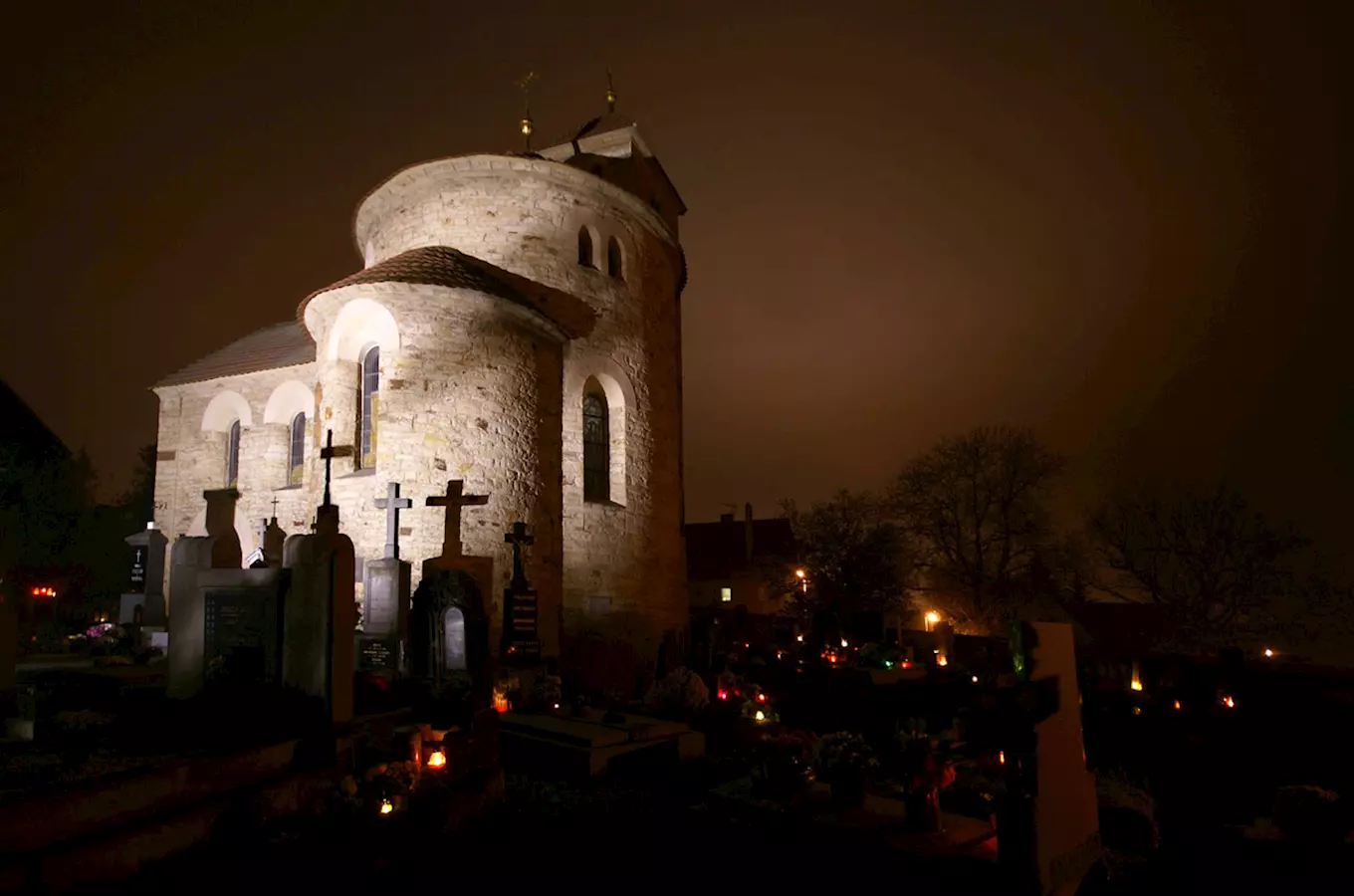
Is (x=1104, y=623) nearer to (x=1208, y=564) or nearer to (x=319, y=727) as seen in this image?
(x=1208, y=564)

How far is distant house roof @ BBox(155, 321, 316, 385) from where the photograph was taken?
19.1 meters

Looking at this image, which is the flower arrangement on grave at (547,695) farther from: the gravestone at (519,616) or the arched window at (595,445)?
the arched window at (595,445)

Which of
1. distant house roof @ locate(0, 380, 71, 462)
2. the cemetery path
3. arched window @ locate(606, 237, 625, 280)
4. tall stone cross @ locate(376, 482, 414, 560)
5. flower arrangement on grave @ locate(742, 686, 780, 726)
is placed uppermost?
arched window @ locate(606, 237, 625, 280)

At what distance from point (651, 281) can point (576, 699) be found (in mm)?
11320

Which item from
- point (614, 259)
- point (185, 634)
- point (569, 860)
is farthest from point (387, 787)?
point (614, 259)

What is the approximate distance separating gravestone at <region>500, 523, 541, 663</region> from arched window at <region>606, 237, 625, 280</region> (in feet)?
22.2

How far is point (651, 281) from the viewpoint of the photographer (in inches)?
730

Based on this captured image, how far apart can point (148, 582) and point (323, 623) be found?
12.5m

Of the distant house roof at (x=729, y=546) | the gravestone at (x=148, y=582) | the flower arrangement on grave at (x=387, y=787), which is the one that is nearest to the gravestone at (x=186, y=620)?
the flower arrangement on grave at (x=387, y=787)

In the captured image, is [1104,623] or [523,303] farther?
[1104,623]

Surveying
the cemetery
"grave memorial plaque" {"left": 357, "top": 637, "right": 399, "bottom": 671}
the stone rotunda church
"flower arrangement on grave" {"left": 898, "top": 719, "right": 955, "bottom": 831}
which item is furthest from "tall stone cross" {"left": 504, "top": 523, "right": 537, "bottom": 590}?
"flower arrangement on grave" {"left": 898, "top": 719, "right": 955, "bottom": 831}

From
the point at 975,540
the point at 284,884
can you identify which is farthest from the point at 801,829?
the point at 975,540

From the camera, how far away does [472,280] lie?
14219 millimetres

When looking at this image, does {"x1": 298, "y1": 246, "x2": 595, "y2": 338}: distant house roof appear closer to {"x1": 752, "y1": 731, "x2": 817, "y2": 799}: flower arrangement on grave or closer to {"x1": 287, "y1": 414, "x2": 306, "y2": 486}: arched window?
{"x1": 287, "y1": 414, "x2": 306, "y2": 486}: arched window
